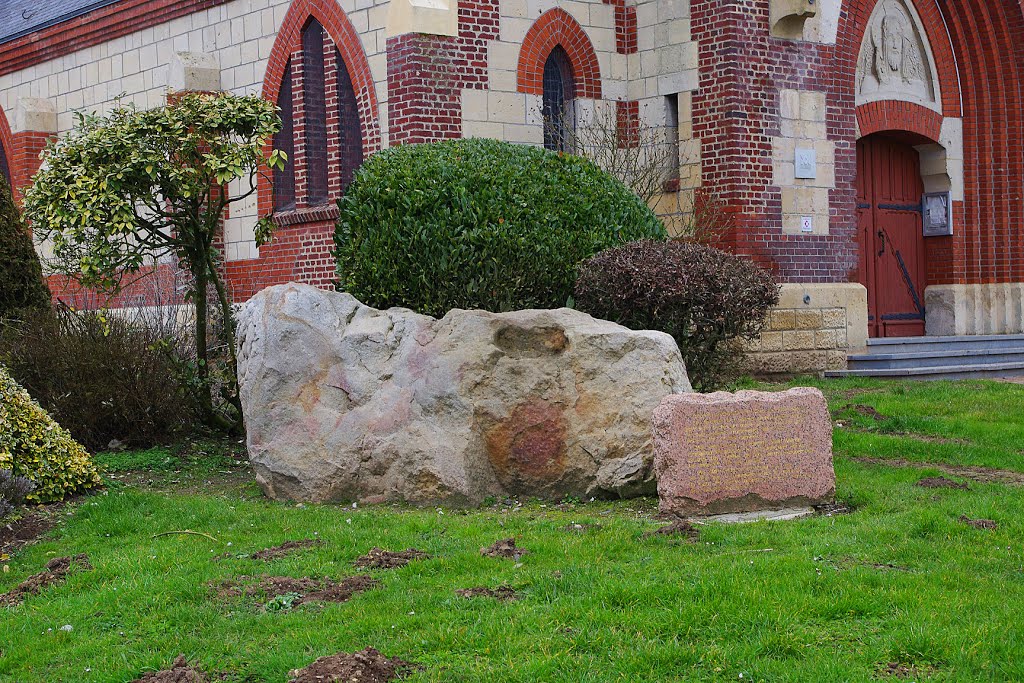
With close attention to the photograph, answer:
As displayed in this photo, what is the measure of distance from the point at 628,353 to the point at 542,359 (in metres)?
0.61

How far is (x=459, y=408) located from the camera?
7.94 metres

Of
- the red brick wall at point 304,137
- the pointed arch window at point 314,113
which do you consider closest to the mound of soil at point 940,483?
the red brick wall at point 304,137

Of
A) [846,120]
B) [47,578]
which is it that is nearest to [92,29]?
[846,120]

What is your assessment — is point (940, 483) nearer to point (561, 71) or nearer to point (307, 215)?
point (561, 71)

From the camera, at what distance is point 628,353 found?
8094 mm

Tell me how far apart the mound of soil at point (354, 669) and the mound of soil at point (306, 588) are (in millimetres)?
900

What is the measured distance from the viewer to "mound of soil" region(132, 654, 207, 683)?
4.74 meters

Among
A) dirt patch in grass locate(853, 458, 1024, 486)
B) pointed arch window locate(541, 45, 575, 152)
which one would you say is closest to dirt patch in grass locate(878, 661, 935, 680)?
dirt patch in grass locate(853, 458, 1024, 486)

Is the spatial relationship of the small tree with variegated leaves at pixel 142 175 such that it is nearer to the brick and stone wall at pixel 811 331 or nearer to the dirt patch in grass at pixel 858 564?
the dirt patch in grass at pixel 858 564

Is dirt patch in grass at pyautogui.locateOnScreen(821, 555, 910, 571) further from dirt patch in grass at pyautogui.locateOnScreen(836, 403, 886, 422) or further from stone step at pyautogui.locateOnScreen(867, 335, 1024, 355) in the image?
stone step at pyautogui.locateOnScreen(867, 335, 1024, 355)

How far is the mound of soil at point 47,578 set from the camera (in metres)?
6.05

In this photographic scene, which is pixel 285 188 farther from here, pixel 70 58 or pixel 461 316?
pixel 461 316

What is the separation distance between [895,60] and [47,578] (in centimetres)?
1427

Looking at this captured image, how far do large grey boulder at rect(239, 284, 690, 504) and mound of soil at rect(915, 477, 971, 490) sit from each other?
1724 mm
